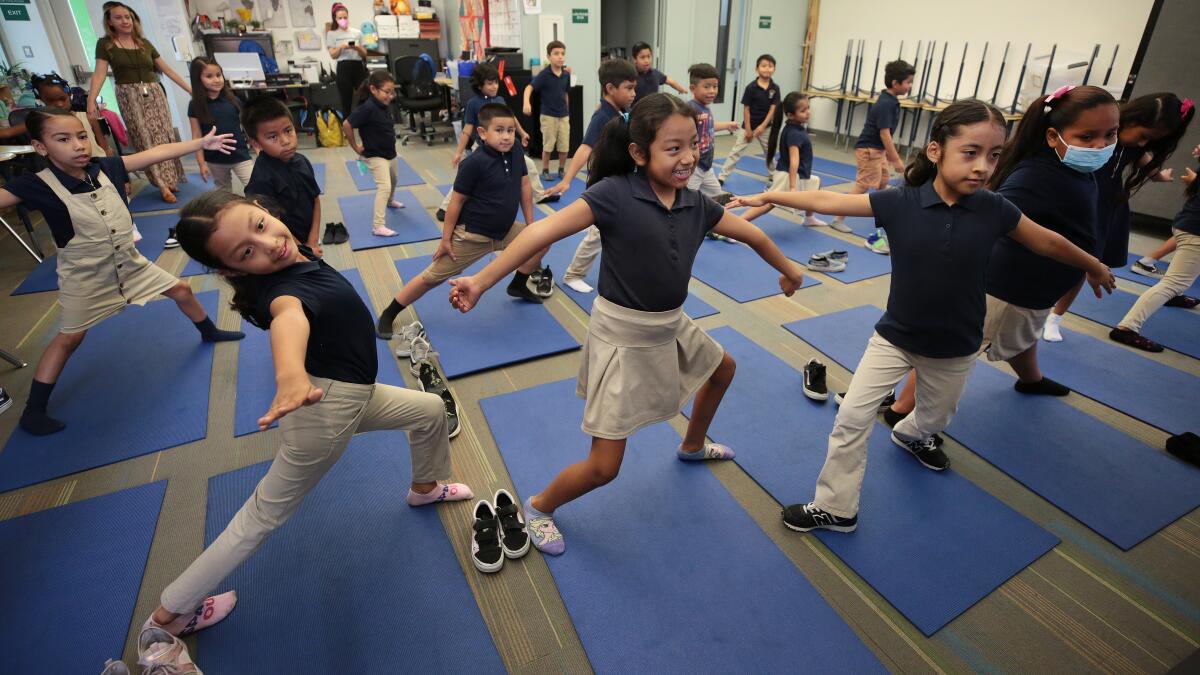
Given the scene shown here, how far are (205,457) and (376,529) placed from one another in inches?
38.7

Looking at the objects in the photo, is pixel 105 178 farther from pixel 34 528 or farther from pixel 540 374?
pixel 540 374

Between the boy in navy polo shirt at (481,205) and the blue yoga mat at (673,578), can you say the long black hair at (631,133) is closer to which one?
the blue yoga mat at (673,578)

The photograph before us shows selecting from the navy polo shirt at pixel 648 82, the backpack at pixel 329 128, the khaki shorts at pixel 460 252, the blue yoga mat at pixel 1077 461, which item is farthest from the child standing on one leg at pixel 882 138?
the backpack at pixel 329 128

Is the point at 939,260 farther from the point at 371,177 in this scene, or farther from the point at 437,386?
the point at 371,177

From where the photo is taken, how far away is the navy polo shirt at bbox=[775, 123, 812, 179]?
16.6 ft

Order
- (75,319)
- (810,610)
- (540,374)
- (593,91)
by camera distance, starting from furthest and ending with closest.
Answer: (593,91)
(540,374)
(75,319)
(810,610)

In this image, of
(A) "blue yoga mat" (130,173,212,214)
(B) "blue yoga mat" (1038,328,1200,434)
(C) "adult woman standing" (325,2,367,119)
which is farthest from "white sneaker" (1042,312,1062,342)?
(C) "adult woman standing" (325,2,367,119)

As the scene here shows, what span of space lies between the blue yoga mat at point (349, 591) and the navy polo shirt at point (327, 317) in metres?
0.74

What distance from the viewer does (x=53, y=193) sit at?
256 centimetres

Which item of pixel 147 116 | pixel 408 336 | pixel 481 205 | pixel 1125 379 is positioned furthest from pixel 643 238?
pixel 147 116

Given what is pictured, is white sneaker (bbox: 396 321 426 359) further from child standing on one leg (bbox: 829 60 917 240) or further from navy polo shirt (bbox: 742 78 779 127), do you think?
navy polo shirt (bbox: 742 78 779 127)

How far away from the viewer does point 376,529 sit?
223 cm

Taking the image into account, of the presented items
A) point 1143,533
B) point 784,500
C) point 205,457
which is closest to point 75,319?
point 205,457

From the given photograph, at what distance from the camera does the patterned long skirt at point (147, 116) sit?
586 cm
